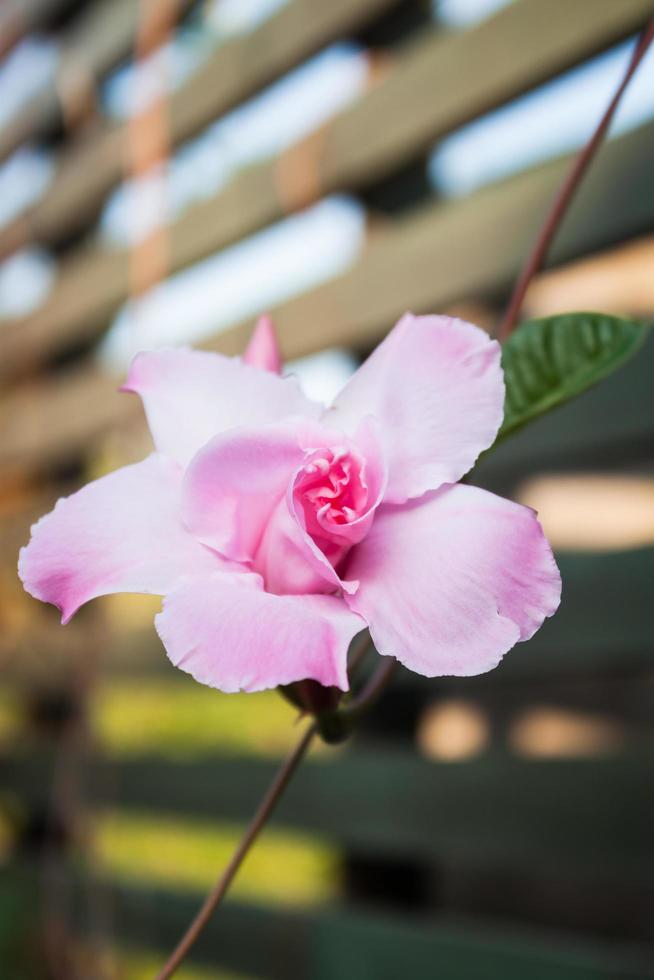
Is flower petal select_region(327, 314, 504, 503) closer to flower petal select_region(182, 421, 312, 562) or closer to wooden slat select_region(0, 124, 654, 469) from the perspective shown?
flower petal select_region(182, 421, 312, 562)

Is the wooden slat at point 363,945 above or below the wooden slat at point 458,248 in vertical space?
below

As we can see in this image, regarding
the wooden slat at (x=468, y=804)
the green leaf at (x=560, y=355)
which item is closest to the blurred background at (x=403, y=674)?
the wooden slat at (x=468, y=804)

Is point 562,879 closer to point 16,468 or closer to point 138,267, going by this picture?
point 138,267

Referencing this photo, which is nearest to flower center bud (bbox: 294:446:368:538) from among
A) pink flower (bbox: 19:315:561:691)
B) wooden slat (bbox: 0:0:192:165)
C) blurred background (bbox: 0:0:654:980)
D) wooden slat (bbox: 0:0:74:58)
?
pink flower (bbox: 19:315:561:691)

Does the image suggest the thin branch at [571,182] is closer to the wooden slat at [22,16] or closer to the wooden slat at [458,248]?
the wooden slat at [458,248]

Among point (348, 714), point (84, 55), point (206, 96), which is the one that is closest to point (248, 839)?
point (348, 714)

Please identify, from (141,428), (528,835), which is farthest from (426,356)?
(141,428)

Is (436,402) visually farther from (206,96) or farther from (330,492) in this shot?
(206,96)
